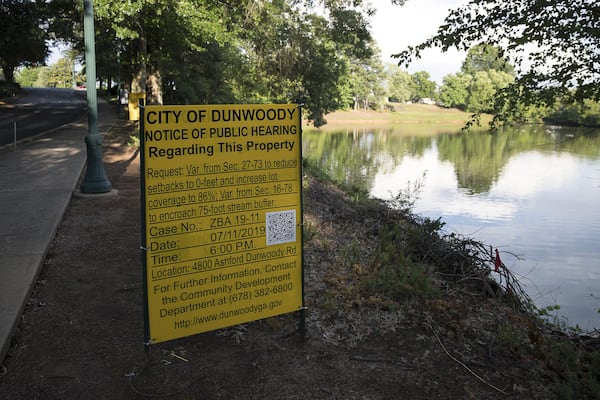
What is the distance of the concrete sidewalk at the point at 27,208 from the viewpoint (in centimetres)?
493

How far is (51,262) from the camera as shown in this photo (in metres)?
6.12

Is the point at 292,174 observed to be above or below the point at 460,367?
above

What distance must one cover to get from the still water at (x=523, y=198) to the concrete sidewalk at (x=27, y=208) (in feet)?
22.6

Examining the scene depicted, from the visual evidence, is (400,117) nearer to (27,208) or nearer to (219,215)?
(27,208)

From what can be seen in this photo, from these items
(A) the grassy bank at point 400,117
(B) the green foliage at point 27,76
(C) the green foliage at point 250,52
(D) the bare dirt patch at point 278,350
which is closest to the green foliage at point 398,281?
(D) the bare dirt patch at point 278,350

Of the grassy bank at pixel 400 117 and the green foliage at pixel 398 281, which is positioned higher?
the grassy bank at pixel 400 117

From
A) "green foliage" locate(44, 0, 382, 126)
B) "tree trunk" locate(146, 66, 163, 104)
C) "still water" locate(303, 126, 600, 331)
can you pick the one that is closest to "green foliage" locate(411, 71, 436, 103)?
"still water" locate(303, 126, 600, 331)

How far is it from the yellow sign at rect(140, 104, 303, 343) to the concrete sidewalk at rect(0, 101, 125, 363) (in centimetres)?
142

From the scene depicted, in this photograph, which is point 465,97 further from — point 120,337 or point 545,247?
point 120,337

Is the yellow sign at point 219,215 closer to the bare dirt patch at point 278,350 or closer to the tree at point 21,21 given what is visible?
the bare dirt patch at point 278,350

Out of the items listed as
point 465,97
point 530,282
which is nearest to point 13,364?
point 530,282

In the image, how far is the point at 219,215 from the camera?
3.99 metres

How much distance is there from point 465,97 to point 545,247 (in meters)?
93.7

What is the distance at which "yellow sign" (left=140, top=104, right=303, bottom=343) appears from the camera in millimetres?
3715
